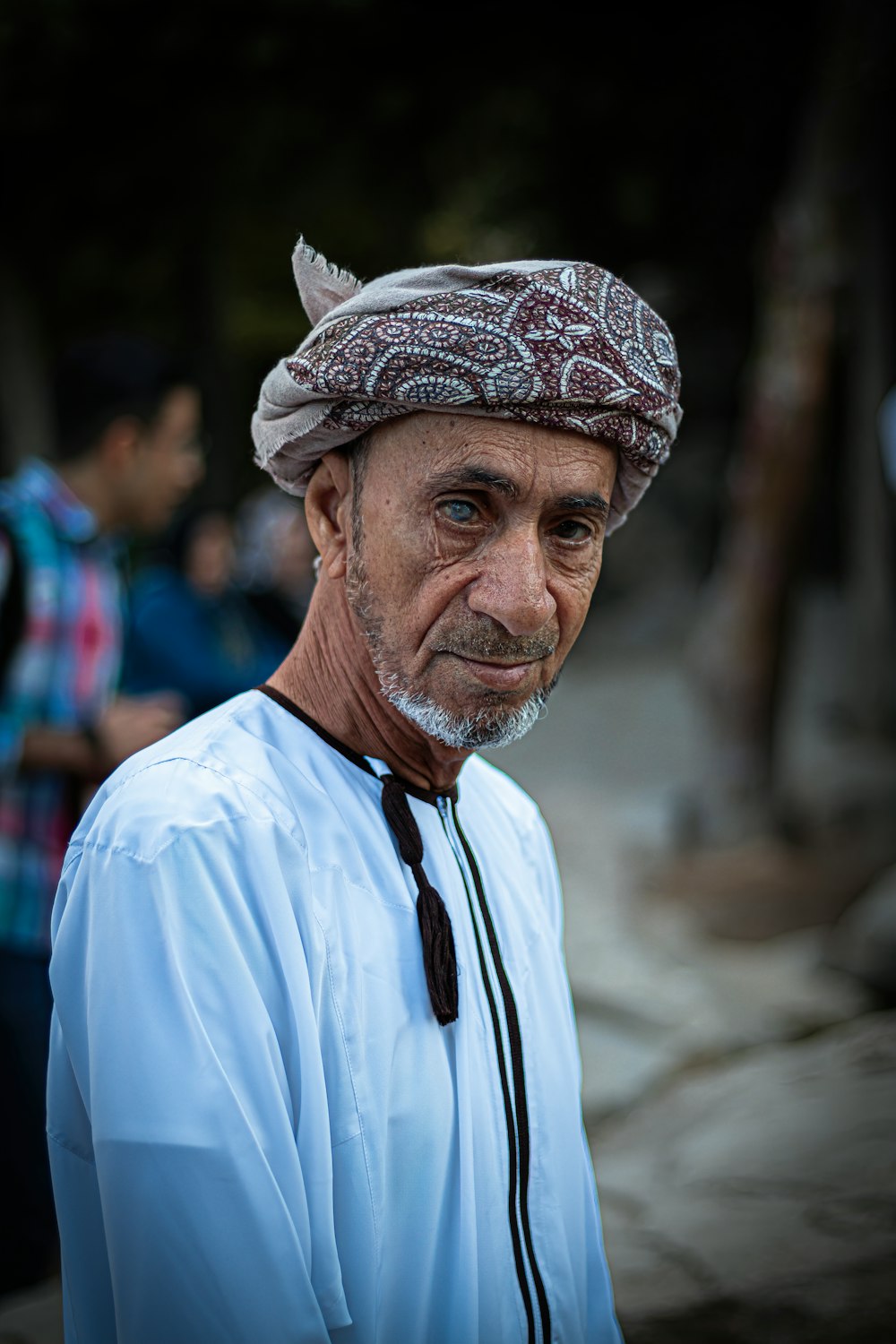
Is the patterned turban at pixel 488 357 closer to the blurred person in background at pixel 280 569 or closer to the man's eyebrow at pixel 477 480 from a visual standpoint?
the man's eyebrow at pixel 477 480

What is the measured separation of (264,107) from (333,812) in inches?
351

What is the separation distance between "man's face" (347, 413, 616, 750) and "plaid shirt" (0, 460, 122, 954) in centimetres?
178

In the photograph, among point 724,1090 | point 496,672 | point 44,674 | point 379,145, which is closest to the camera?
point 496,672

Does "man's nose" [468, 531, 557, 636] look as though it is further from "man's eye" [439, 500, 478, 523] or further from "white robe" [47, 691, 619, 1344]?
"white robe" [47, 691, 619, 1344]

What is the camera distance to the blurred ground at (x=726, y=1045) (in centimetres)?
293

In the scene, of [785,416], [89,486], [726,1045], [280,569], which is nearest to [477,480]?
[89,486]

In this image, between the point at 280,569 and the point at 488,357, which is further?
the point at 280,569

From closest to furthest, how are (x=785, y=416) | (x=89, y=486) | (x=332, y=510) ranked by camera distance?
(x=332, y=510) → (x=89, y=486) → (x=785, y=416)

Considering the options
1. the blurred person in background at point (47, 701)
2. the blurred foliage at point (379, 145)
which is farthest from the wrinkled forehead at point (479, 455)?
the blurred foliage at point (379, 145)

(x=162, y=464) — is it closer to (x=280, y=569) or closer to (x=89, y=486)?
(x=89, y=486)

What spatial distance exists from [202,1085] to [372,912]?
311mm

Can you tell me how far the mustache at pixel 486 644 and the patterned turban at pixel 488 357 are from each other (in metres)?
0.27

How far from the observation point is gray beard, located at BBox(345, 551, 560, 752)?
5.25 feet

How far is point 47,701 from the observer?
3.22m
